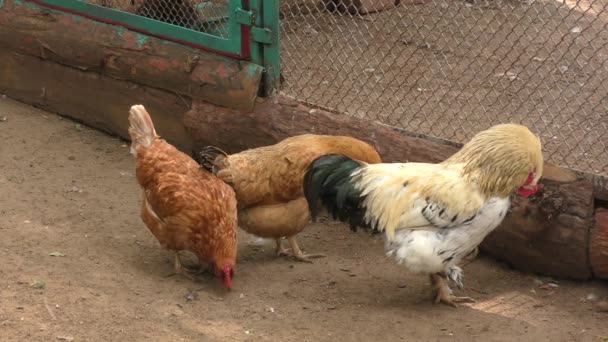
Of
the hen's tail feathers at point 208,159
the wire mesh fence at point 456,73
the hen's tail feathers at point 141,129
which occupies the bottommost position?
the hen's tail feathers at point 208,159

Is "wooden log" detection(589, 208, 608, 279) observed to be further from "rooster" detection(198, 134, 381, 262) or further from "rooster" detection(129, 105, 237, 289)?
"rooster" detection(129, 105, 237, 289)

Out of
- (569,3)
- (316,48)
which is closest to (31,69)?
(316,48)

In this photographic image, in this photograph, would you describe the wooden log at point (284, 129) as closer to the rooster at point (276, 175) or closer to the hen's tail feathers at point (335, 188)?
the rooster at point (276, 175)

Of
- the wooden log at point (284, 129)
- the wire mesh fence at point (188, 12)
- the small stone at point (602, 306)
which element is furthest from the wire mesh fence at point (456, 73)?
the small stone at point (602, 306)

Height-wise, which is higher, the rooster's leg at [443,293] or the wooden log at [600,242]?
the wooden log at [600,242]

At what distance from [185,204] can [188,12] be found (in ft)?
6.93

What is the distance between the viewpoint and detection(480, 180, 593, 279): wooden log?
4809 millimetres

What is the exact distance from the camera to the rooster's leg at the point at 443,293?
4.73 m

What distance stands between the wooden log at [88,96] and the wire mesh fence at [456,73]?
3.08ft

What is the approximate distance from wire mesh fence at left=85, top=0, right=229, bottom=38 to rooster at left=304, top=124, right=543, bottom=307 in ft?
6.56

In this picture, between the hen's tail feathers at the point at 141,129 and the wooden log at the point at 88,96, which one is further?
the wooden log at the point at 88,96

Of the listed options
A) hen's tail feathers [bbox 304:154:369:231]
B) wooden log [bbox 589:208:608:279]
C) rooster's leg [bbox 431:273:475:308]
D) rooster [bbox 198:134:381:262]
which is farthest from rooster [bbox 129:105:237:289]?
wooden log [bbox 589:208:608:279]

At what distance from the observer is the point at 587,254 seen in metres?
4.85

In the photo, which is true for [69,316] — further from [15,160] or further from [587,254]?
[587,254]
